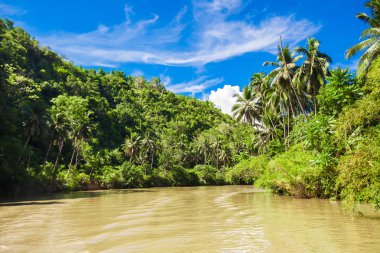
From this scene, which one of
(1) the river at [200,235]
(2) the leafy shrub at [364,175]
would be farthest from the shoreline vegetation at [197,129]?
(1) the river at [200,235]

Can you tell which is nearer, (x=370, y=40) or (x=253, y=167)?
(x=370, y=40)

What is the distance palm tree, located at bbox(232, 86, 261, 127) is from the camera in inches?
2051

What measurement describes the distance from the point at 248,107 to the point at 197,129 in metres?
54.6

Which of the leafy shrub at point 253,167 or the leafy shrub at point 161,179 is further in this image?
the leafy shrub at point 161,179

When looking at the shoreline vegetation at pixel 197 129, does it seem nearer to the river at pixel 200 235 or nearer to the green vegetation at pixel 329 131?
the green vegetation at pixel 329 131

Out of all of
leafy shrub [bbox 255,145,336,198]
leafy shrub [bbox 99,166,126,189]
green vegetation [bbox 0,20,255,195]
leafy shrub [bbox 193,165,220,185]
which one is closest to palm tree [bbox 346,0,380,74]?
leafy shrub [bbox 255,145,336,198]

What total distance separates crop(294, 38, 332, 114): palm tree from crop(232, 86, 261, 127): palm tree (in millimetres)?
16950

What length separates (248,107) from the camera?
171ft

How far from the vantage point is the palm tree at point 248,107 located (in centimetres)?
5209

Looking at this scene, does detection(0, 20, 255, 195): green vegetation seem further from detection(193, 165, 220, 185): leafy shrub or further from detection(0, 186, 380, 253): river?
detection(0, 186, 380, 253): river

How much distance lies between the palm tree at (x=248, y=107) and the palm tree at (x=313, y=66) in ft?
55.6

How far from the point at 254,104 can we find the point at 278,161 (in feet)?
92.0

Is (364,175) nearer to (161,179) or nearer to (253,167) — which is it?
(253,167)

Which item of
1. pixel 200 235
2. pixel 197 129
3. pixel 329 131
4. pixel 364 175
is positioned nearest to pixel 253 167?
pixel 329 131
